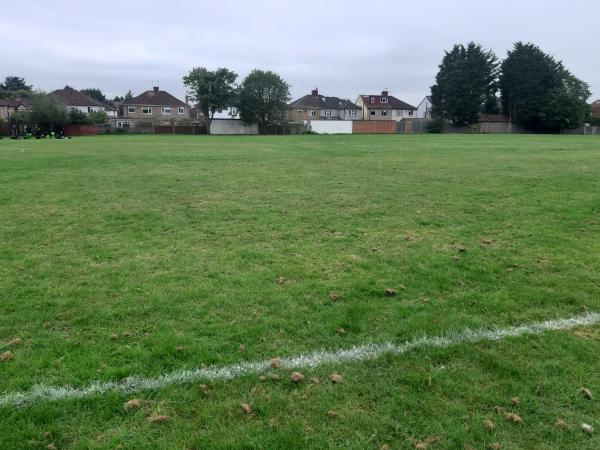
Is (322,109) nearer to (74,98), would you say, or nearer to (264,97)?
(264,97)

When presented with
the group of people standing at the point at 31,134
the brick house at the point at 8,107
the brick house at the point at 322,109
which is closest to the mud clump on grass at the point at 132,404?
the group of people standing at the point at 31,134

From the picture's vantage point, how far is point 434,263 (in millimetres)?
6246

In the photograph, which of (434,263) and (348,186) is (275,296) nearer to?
(434,263)

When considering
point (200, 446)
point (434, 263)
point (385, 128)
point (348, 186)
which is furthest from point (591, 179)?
point (385, 128)

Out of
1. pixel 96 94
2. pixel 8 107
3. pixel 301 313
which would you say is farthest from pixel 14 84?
pixel 301 313

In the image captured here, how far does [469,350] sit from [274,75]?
245 ft

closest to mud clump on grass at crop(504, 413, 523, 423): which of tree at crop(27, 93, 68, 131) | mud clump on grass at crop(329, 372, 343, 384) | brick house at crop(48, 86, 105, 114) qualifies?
mud clump on grass at crop(329, 372, 343, 384)

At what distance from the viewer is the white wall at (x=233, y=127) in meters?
75.9

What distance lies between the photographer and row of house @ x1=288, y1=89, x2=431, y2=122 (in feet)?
326

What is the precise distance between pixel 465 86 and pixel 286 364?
88287mm

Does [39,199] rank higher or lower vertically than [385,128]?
lower

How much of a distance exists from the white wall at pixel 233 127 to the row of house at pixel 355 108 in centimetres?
2406

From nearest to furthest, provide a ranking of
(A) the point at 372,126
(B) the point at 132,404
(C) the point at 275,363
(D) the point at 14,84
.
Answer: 1. (B) the point at 132,404
2. (C) the point at 275,363
3. (A) the point at 372,126
4. (D) the point at 14,84

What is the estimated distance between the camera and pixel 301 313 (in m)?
4.80
